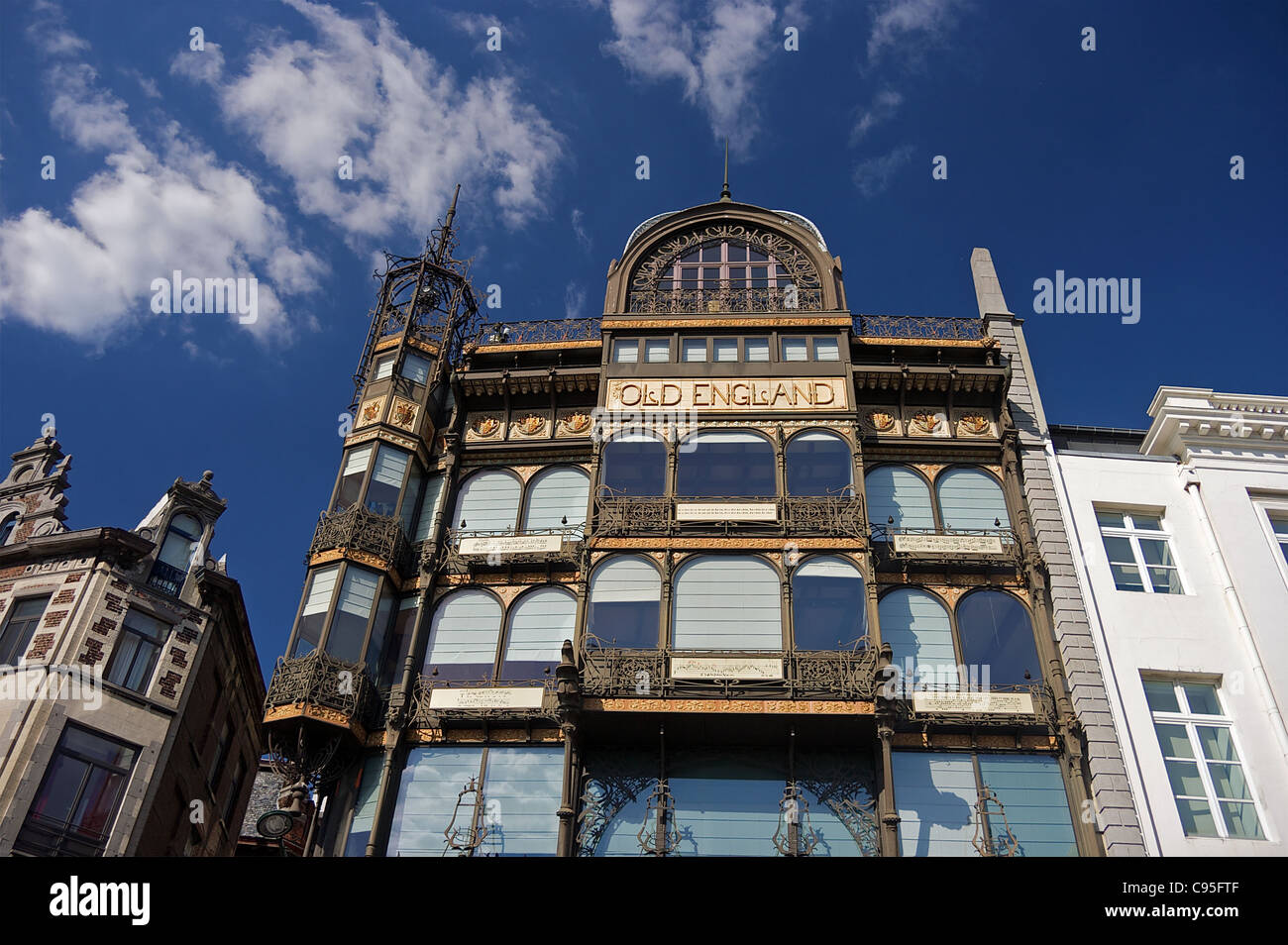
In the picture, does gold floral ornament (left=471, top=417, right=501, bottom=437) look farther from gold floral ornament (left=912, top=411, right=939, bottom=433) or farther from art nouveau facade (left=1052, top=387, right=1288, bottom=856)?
art nouveau facade (left=1052, top=387, right=1288, bottom=856)

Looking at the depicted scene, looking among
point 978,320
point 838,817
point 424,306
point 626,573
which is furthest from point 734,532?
point 424,306

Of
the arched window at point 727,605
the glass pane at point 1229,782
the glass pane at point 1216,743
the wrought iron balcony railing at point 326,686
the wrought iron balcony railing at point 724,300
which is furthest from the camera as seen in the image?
the wrought iron balcony railing at point 724,300

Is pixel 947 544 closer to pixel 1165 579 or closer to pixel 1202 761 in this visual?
pixel 1165 579

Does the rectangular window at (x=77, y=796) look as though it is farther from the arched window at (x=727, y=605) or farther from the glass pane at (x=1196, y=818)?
the glass pane at (x=1196, y=818)

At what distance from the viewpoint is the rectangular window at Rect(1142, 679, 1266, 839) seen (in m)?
19.7

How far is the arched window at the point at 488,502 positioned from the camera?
82.5ft

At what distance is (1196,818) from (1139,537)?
262 inches

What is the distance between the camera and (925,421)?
86.2 ft

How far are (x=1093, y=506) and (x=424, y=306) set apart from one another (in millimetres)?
18104

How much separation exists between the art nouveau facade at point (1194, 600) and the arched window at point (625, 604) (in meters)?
9.18

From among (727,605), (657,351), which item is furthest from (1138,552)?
(657,351)

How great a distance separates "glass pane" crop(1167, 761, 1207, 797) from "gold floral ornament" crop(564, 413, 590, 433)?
14.7 m

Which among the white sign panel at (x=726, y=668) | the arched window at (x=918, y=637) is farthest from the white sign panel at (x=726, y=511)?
the white sign panel at (x=726, y=668)

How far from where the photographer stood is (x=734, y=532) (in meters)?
23.0
